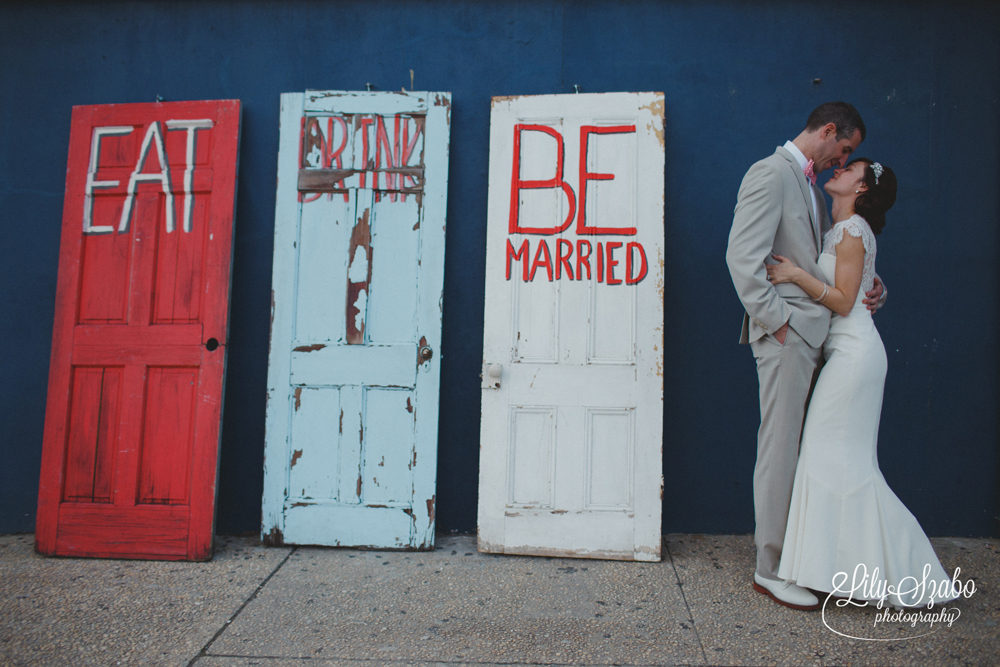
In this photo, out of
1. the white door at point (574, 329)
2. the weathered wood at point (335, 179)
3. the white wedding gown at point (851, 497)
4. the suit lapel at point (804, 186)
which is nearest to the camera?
the white wedding gown at point (851, 497)

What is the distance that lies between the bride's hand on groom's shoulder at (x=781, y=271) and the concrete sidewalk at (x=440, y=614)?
1402 mm

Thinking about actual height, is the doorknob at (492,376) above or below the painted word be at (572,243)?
below

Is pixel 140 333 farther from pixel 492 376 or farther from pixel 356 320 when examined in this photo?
pixel 492 376

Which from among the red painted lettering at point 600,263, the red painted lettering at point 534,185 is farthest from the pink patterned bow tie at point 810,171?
the red painted lettering at point 534,185

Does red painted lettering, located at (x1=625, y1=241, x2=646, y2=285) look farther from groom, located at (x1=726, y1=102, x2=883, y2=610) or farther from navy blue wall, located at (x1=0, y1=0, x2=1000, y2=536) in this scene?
groom, located at (x1=726, y1=102, x2=883, y2=610)

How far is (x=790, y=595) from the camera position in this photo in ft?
7.75

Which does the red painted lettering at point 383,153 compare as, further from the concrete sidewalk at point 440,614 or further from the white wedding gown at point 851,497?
the white wedding gown at point 851,497

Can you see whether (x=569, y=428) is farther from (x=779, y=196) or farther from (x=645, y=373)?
(x=779, y=196)

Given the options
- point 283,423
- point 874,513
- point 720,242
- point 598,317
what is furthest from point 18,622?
point 720,242

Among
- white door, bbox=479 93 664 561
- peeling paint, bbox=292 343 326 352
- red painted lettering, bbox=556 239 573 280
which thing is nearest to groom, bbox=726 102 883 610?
white door, bbox=479 93 664 561

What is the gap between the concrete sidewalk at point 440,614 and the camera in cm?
205

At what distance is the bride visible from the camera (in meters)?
2.27

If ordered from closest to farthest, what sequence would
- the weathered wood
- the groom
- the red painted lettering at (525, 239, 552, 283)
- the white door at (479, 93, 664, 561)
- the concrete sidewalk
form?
the concrete sidewalk
the groom
the white door at (479, 93, 664, 561)
the red painted lettering at (525, 239, 552, 283)
the weathered wood

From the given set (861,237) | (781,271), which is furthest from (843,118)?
(781,271)
